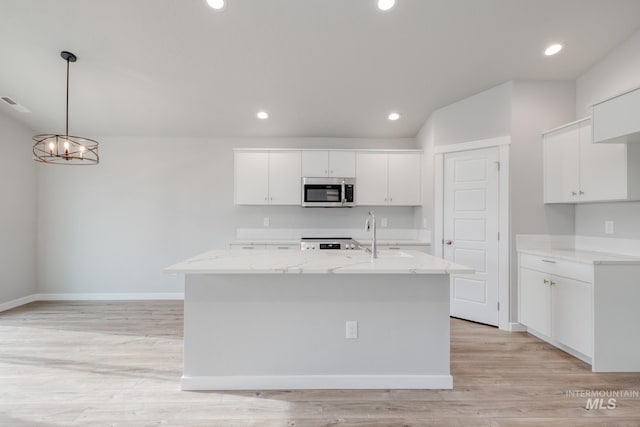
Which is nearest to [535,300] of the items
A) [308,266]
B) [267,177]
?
[308,266]

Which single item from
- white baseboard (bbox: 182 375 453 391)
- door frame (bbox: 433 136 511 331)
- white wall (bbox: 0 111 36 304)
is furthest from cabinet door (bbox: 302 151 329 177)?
white wall (bbox: 0 111 36 304)

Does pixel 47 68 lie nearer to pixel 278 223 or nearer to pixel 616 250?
pixel 278 223

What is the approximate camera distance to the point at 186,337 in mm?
2217

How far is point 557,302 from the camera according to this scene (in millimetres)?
2846

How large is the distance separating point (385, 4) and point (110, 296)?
510 cm

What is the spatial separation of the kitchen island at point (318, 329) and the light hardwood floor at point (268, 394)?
0.12 m

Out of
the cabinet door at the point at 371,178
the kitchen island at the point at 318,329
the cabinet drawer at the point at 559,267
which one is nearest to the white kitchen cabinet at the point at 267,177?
the cabinet door at the point at 371,178

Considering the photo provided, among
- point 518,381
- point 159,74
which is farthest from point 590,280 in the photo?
point 159,74

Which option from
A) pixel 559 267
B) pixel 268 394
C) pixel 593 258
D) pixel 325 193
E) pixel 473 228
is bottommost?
pixel 268 394

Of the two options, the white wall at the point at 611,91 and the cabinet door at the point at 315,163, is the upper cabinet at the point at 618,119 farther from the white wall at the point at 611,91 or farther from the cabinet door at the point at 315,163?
the cabinet door at the point at 315,163

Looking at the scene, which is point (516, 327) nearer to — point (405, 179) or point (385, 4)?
point (405, 179)

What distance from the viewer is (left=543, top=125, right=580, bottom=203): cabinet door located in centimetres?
308

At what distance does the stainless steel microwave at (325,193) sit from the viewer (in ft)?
14.5

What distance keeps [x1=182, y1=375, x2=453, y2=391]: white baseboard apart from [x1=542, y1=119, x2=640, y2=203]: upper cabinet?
2.22 m
